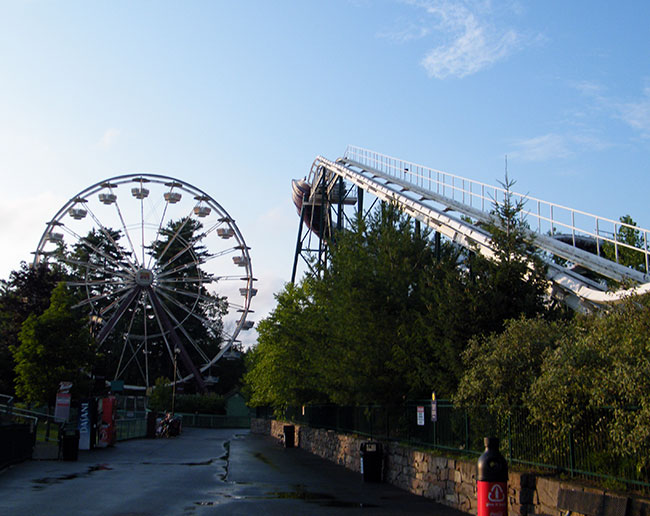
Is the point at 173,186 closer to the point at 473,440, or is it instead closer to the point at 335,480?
the point at 335,480

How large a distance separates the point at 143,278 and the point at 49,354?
15.1 metres

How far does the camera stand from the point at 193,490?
15656 mm

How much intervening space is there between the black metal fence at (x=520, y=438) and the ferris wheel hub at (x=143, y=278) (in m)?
27.1

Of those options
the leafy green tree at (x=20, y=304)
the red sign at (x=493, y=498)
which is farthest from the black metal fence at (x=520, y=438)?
the leafy green tree at (x=20, y=304)

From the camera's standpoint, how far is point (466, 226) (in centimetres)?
2567

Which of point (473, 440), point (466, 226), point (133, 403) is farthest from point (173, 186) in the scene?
point (473, 440)

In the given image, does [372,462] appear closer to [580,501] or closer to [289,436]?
[580,501]

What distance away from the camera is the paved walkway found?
12648 millimetres

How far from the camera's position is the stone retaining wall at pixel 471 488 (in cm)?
885

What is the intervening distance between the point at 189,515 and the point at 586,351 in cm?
683

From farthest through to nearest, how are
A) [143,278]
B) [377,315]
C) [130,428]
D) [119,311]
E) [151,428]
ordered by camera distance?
[143,278]
[119,311]
[151,428]
[130,428]
[377,315]

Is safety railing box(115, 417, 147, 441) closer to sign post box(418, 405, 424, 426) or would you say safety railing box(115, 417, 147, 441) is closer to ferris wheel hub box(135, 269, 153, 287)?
ferris wheel hub box(135, 269, 153, 287)

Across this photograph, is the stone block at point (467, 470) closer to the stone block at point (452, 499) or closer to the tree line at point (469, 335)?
the stone block at point (452, 499)

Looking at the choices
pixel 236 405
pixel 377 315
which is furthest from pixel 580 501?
pixel 236 405
